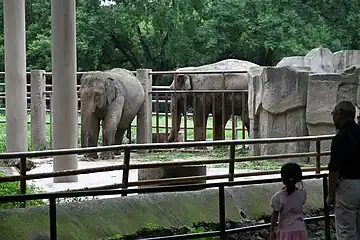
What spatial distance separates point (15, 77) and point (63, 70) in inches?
109

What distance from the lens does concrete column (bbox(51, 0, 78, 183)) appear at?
10.6 m

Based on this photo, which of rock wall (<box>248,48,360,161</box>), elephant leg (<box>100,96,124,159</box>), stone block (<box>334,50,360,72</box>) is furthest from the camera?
stone block (<box>334,50,360,72</box>)

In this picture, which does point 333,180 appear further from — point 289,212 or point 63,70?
point 63,70

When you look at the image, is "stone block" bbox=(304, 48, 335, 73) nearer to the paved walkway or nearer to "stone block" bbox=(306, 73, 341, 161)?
"stone block" bbox=(306, 73, 341, 161)

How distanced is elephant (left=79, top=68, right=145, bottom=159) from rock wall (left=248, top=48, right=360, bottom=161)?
2.56 meters

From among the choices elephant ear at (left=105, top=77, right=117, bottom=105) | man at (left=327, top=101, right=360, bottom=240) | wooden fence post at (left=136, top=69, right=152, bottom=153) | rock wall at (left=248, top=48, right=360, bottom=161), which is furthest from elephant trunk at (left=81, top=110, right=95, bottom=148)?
man at (left=327, top=101, right=360, bottom=240)

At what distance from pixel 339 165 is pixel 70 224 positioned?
7.72ft

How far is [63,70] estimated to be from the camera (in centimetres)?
1066

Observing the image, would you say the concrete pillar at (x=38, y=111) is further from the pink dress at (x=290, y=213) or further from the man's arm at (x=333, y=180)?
the pink dress at (x=290, y=213)

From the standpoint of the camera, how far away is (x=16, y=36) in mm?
13094

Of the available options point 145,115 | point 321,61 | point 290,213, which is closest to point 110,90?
point 145,115

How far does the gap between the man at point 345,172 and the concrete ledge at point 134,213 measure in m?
1.99

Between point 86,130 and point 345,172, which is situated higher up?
point 345,172

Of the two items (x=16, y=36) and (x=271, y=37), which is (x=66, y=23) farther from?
(x=271, y=37)
